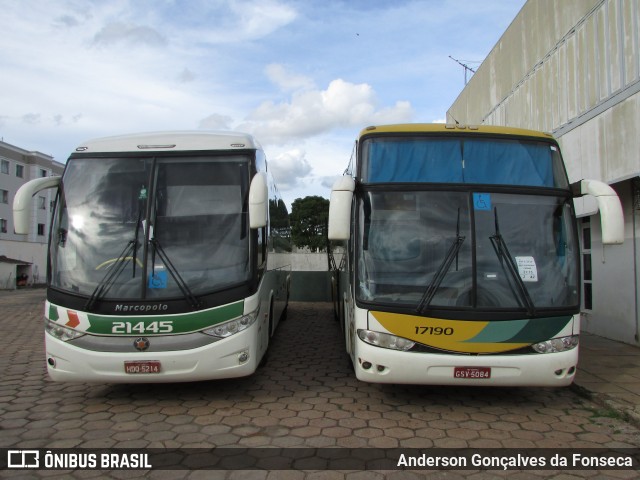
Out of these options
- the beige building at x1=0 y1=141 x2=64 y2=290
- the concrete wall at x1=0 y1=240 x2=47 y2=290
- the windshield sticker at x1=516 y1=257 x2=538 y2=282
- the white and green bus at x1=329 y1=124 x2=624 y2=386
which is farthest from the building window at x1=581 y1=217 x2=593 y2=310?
the beige building at x1=0 y1=141 x2=64 y2=290

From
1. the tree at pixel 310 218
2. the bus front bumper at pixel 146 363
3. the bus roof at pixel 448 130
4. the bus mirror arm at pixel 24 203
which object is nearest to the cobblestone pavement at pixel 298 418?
the bus front bumper at pixel 146 363

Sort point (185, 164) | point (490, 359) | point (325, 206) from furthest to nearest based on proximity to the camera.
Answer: point (325, 206), point (185, 164), point (490, 359)

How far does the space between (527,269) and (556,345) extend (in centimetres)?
82

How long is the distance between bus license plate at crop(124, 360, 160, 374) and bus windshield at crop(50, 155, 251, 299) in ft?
2.22

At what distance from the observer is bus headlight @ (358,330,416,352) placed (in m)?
5.18

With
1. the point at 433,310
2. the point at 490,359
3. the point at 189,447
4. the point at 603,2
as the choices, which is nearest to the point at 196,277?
the point at 189,447

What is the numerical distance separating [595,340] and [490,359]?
18.0 ft

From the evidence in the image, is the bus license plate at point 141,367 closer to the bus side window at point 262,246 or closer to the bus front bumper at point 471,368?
the bus side window at point 262,246

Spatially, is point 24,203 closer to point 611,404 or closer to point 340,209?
point 340,209

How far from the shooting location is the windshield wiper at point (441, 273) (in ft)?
17.1

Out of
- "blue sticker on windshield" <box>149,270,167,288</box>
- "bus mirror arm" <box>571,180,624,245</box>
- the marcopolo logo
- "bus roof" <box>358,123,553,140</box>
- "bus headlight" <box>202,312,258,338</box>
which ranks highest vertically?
"bus roof" <box>358,123,553,140</box>

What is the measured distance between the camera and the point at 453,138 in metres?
5.88

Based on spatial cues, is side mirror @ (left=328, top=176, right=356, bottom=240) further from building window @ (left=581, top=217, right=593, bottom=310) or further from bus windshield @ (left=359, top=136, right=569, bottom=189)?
building window @ (left=581, top=217, right=593, bottom=310)

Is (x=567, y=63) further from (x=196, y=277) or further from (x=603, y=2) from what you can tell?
(x=196, y=277)
